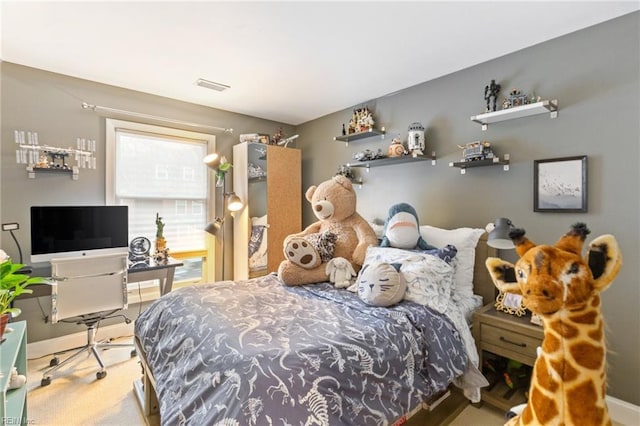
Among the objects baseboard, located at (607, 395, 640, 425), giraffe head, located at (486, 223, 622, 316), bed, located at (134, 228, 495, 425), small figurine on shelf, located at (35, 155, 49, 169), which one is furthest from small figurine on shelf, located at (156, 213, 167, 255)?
baseboard, located at (607, 395, 640, 425)

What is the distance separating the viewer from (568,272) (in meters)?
0.86

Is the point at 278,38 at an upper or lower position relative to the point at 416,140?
upper

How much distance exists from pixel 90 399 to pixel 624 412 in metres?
3.43

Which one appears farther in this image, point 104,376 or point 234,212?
point 234,212

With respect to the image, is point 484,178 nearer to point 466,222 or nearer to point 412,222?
point 466,222

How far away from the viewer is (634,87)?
1808 millimetres

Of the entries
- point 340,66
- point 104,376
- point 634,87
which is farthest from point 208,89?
point 634,87

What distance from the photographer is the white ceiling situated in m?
1.82

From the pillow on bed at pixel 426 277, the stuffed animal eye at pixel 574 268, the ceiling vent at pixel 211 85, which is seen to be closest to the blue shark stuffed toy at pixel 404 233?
the pillow on bed at pixel 426 277

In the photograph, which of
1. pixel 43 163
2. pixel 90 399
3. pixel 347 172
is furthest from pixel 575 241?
pixel 43 163

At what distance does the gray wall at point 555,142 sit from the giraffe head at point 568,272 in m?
1.30

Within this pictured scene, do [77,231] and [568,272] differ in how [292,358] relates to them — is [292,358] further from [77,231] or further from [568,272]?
[77,231]

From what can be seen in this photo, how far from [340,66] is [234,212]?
2.11m

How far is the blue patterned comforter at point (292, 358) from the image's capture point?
1052 millimetres
